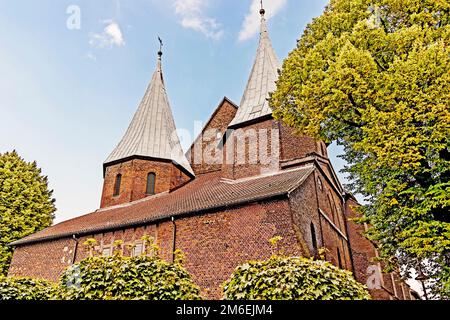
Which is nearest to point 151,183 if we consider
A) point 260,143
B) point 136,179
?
point 136,179

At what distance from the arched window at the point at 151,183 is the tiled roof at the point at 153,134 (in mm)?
1313

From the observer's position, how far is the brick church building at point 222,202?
1302cm

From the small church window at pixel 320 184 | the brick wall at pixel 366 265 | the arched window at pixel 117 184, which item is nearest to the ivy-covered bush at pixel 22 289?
the small church window at pixel 320 184

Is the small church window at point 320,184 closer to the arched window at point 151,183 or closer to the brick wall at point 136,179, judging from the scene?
the brick wall at point 136,179

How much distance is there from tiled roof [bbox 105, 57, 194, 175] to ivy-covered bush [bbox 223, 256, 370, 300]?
694 inches

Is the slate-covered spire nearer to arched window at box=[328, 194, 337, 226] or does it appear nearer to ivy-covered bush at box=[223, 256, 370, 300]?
arched window at box=[328, 194, 337, 226]

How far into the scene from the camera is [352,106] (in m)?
10.6

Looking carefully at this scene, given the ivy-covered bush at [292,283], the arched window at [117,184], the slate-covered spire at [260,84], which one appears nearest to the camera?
the ivy-covered bush at [292,283]

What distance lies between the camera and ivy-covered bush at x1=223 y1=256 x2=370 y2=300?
6363 mm

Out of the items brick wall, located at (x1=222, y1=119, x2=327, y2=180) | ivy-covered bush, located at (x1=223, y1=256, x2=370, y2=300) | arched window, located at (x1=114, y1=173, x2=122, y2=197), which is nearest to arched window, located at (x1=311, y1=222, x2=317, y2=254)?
brick wall, located at (x1=222, y1=119, x2=327, y2=180)

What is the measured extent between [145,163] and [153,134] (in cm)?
281

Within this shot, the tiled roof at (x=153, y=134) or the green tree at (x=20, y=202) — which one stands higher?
the tiled roof at (x=153, y=134)

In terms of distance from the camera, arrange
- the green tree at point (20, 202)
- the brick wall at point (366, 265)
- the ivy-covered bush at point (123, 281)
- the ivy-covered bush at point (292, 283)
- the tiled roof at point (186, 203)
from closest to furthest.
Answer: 1. the ivy-covered bush at point (292, 283)
2. the ivy-covered bush at point (123, 281)
3. the tiled roof at point (186, 203)
4. the brick wall at point (366, 265)
5. the green tree at point (20, 202)
